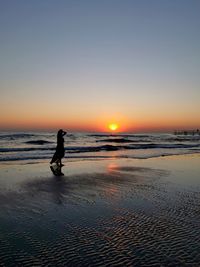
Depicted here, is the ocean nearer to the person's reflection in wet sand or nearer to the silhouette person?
the silhouette person

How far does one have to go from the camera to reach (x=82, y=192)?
10.6 metres

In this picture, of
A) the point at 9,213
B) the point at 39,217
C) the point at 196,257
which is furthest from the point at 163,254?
the point at 9,213

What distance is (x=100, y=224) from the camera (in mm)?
6754

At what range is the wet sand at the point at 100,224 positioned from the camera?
16.3 feet

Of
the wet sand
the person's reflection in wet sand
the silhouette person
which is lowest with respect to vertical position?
the wet sand

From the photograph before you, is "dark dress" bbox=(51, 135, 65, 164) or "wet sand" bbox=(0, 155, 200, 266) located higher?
"dark dress" bbox=(51, 135, 65, 164)

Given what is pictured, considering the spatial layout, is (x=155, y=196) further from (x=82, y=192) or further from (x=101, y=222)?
(x=101, y=222)

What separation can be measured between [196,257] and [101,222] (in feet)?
8.09

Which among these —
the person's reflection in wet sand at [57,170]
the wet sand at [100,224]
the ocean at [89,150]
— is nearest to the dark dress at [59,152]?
the person's reflection in wet sand at [57,170]

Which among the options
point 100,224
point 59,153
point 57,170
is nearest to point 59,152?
point 59,153

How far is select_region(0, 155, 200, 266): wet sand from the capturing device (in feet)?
16.3

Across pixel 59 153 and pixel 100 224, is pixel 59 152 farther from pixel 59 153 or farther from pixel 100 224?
pixel 100 224

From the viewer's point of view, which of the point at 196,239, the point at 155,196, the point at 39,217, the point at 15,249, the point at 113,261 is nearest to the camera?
the point at 113,261

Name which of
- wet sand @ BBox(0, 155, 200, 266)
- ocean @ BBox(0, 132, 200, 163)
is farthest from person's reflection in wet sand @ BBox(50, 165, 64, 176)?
ocean @ BBox(0, 132, 200, 163)
